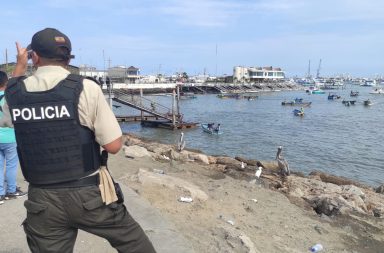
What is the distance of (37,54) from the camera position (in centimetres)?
245

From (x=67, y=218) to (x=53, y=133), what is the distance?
491mm

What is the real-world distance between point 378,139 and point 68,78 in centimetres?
3272

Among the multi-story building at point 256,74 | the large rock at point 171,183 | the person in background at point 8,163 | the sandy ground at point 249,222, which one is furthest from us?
the multi-story building at point 256,74

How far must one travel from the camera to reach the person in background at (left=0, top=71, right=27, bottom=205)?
5.21 meters

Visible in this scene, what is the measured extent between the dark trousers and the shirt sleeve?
1.01ft

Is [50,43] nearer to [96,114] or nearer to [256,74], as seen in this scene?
[96,114]

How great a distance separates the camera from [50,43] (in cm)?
241

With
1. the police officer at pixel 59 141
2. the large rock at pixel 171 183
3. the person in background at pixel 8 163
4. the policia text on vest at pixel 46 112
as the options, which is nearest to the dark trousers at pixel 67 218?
the police officer at pixel 59 141

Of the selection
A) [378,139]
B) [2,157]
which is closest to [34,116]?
[2,157]

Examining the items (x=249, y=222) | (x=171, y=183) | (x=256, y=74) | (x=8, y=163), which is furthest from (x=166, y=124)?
(x=256, y=74)

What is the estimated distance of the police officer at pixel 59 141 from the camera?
7.72ft

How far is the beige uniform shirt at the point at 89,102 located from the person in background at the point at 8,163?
2.66 m

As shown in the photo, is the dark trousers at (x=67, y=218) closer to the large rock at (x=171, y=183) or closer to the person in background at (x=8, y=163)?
the person in background at (x=8, y=163)

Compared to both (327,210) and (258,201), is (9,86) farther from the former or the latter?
(327,210)
